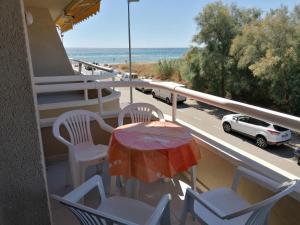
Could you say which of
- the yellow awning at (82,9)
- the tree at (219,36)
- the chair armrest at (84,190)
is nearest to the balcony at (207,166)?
the chair armrest at (84,190)

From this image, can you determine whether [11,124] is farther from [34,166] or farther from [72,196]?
[72,196]

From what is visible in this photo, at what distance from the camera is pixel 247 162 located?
192cm

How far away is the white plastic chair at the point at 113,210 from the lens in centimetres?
109

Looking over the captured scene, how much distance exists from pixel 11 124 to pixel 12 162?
169 mm

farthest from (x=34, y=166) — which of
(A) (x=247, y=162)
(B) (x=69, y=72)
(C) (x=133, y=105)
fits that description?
(B) (x=69, y=72)

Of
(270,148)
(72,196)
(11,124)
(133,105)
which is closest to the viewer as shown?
(11,124)

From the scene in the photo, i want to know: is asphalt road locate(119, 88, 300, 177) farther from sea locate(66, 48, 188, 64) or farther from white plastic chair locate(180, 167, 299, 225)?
sea locate(66, 48, 188, 64)

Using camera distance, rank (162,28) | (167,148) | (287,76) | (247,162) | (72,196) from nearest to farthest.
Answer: (72,196) < (167,148) < (247,162) < (287,76) < (162,28)

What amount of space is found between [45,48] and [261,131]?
7760mm

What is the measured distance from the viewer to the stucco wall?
267 inches

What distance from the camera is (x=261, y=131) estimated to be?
9211mm

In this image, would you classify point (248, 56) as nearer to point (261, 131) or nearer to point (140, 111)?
point (261, 131)

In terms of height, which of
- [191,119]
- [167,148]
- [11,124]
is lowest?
[191,119]

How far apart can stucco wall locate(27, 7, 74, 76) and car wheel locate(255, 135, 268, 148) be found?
23.0 feet
